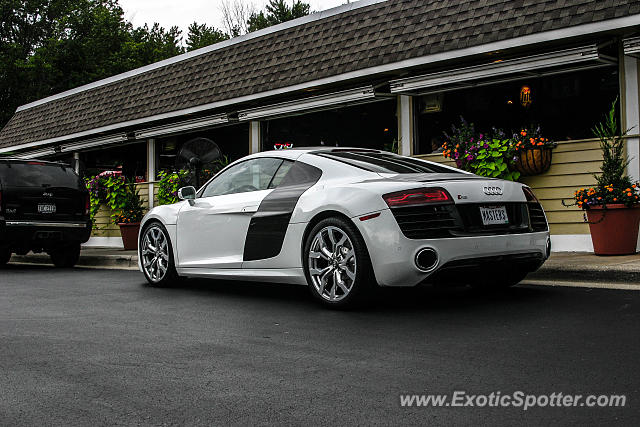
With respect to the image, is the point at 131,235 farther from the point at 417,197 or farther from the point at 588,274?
the point at 417,197

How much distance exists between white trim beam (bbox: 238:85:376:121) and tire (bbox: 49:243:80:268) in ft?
13.6

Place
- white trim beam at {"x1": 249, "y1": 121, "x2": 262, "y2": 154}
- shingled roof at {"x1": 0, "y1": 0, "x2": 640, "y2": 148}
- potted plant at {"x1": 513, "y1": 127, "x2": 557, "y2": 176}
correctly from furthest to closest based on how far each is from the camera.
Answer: white trim beam at {"x1": 249, "y1": 121, "x2": 262, "y2": 154}
potted plant at {"x1": 513, "y1": 127, "x2": 557, "y2": 176}
shingled roof at {"x1": 0, "y1": 0, "x2": 640, "y2": 148}

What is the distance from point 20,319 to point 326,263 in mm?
2576

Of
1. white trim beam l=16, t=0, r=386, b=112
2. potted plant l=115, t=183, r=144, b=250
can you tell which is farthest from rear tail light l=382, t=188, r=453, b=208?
potted plant l=115, t=183, r=144, b=250

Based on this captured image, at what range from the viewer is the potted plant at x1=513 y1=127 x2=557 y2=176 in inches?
376

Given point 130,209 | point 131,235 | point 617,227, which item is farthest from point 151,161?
point 617,227

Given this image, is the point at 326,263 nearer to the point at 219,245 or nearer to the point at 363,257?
the point at 363,257

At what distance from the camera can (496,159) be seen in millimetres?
9758

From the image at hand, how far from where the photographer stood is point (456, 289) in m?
7.05

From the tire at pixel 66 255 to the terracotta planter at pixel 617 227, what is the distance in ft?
27.7

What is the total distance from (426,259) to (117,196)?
12.0 meters

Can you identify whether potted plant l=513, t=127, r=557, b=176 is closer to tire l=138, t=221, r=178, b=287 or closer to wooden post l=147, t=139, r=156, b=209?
tire l=138, t=221, r=178, b=287

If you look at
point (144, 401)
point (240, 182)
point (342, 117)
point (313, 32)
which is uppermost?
point (313, 32)

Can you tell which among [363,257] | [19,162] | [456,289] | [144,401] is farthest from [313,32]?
[144,401]
